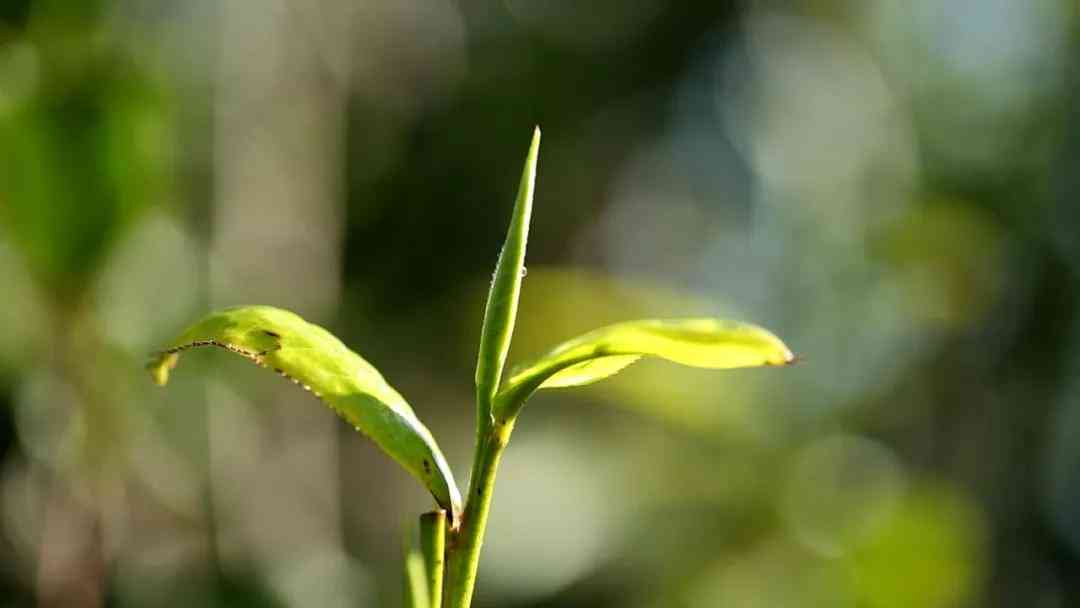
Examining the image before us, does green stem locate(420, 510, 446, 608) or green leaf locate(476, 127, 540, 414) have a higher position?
green leaf locate(476, 127, 540, 414)

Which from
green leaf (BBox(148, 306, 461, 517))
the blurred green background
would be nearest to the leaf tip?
green leaf (BBox(148, 306, 461, 517))

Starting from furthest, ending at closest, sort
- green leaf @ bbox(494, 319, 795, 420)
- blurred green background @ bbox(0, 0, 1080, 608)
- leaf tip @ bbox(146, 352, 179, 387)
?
blurred green background @ bbox(0, 0, 1080, 608) → leaf tip @ bbox(146, 352, 179, 387) → green leaf @ bbox(494, 319, 795, 420)

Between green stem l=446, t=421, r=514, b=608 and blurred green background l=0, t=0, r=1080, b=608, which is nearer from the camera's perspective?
green stem l=446, t=421, r=514, b=608

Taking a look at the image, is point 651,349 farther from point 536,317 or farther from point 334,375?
point 536,317

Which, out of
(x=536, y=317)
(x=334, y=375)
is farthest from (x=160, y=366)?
(x=536, y=317)

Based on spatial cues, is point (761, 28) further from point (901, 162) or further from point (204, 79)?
→ point (204, 79)

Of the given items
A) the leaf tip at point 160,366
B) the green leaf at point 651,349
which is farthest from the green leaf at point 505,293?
the leaf tip at point 160,366

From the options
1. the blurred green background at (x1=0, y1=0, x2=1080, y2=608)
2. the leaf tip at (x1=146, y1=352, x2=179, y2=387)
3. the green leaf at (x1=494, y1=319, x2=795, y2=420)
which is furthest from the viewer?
the blurred green background at (x1=0, y1=0, x2=1080, y2=608)

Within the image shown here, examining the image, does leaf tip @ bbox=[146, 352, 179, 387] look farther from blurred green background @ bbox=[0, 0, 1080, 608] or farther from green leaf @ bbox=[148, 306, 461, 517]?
blurred green background @ bbox=[0, 0, 1080, 608]

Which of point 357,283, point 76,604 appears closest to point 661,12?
point 357,283

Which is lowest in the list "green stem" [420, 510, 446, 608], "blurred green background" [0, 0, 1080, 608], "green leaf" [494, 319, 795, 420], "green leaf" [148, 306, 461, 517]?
"blurred green background" [0, 0, 1080, 608]
